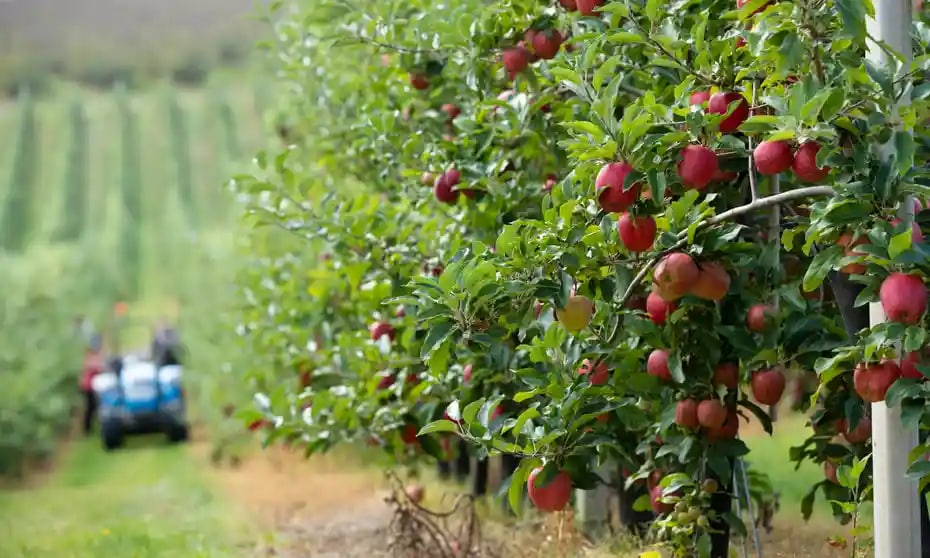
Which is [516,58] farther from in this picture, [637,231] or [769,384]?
[769,384]

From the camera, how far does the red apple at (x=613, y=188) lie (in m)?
1.53

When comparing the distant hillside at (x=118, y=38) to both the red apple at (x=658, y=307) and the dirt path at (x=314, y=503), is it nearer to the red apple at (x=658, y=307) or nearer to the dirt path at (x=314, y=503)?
the dirt path at (x=314, y=503)

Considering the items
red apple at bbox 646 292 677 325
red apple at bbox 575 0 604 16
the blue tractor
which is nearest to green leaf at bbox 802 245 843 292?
red apple at bbox 646 292 677 325

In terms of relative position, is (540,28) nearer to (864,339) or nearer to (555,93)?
(555,93)

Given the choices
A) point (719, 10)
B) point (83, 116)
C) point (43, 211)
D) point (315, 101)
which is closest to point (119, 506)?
point (315, 101)

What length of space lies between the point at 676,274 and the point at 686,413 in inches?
15.8

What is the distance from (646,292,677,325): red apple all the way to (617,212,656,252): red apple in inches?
8.1

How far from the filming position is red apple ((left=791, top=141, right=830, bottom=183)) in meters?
1.45

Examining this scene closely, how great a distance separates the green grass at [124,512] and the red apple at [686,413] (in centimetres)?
214

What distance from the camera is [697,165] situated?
1537 mm

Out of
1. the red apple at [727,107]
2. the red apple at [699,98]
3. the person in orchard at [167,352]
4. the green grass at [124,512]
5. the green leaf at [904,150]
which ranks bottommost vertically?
the green grass at [124,512]

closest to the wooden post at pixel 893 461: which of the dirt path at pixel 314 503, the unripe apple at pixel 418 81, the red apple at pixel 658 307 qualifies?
the red apple at pixel 658 307

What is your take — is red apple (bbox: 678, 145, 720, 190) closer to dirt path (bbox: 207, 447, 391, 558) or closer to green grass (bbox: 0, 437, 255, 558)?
dirt path (bbox: 207, 447, 391, 558)

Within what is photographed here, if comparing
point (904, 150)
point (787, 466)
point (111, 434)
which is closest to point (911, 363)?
point (904, 150)
